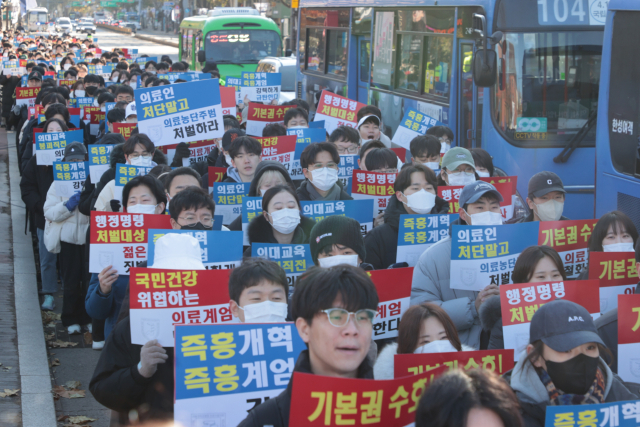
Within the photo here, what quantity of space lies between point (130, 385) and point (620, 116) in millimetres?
4770

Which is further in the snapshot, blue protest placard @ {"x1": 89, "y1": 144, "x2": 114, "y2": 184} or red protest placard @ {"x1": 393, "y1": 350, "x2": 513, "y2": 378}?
blue protest placard @ {"x1": 89, "y1": 144, "x2": 114, "y2": 184}

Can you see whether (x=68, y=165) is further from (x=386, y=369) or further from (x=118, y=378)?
(x=386, y=369)

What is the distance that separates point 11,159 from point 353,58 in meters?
7.79

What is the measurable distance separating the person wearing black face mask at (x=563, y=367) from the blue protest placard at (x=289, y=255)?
232 cm

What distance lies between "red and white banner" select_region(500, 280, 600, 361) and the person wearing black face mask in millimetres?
873

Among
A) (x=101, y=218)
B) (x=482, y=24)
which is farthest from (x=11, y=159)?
(x=101, y=218)

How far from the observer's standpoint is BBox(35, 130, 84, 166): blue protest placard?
8.98 metres

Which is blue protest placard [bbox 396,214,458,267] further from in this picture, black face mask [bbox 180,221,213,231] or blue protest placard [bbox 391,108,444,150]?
blue protest placard [bbox 391,108,444,150]

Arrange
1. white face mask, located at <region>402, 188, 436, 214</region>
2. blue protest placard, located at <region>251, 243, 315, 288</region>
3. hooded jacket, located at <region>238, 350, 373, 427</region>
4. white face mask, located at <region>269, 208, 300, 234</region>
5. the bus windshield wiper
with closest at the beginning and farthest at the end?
hooded jacket, located at <region>238, 350, 373, 427</region>, blue protest placard, located at <region>251, 243, 315, 288</region>, white face mask, located at <region>269, 208, 300, 234</region>, white face mask, located at <region>402, 188, 436, 214</region>, the bus windshield wiper

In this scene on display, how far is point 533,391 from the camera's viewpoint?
307 centimetres

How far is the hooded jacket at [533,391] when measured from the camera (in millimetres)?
3002

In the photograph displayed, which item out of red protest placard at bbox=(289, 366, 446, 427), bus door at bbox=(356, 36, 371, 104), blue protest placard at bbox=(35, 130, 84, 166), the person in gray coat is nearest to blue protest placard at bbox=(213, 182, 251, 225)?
the person in gray coat

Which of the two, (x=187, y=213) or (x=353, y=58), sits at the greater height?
(x=353, y=58)

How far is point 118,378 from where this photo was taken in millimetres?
3812
